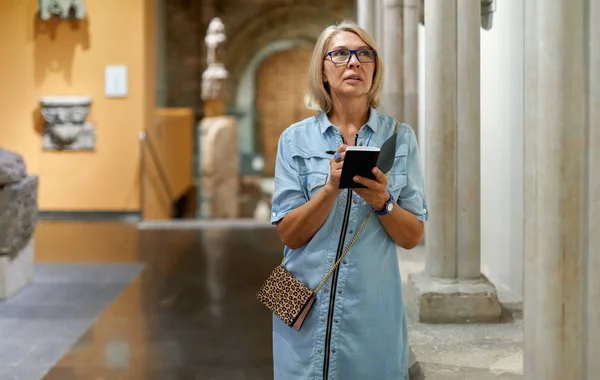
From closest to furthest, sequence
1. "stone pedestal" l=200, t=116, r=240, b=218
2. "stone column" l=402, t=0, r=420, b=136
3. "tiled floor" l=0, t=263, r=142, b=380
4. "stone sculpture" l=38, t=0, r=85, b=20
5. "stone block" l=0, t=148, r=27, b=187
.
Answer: "tiled floor" l=0, t=263, r=142, b=380
"stone block" l=0, t=148, r=27, b=187
"stone column" l=402, t=0, r=420, b=136
"stone sculpture" l=38, t=0, r=85, b=20
"stone pedestal" l=200, t=116, r=240, b=218

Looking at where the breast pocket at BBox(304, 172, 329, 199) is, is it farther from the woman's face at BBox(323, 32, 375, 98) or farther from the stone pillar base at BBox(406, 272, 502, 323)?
the stone pillar base at BBox(406, 272, 502, 323)

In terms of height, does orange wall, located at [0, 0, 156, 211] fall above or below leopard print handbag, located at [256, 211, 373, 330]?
above

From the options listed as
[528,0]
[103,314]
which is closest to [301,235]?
[528,0]

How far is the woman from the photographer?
188cm

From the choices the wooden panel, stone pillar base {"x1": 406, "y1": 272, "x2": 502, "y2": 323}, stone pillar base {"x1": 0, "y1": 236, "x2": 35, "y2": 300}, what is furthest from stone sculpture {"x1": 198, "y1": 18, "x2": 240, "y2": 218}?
stone pillar base {"x1": 406, "y1": 272, "x2": 502, "y2": 323}

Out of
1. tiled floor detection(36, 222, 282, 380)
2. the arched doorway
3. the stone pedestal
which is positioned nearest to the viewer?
tiled floor detection(36, 222, 282, 380)

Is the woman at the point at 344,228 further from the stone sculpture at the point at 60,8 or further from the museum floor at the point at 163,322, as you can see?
the stone sculpture at the point at 60,8

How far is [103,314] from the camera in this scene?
483cm

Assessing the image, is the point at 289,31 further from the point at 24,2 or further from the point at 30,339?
the point at 30,339

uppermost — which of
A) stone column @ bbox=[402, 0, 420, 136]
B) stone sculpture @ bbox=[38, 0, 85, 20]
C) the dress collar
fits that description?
stone sculpture @ bbox=[38, 0, 85, 20]

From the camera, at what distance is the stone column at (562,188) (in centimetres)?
201

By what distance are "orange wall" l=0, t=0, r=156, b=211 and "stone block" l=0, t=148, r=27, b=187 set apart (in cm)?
451

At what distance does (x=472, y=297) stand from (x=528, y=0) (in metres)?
1.98

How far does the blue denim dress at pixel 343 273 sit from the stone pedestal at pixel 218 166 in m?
10.6
